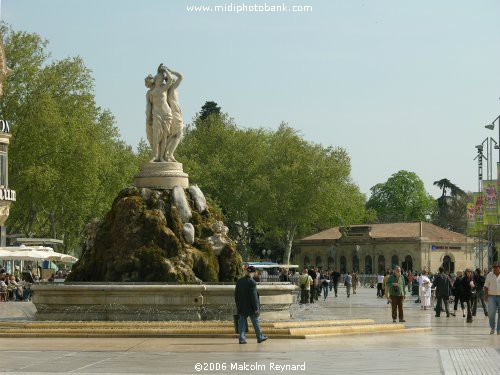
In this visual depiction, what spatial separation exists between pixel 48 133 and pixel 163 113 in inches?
1282

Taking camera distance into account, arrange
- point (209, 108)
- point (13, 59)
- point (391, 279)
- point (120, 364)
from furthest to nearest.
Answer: point (209, 108) < point (13, 59) < point (391, 279) < point (120, 364)

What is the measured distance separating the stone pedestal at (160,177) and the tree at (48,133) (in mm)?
30787

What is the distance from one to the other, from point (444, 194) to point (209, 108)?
170 feet

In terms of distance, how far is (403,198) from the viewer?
14212cm

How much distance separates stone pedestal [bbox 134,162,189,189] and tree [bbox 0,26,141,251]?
101 ft

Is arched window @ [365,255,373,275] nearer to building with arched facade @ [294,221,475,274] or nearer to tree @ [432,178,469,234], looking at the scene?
building with arched facade @ [294,221,475,274]

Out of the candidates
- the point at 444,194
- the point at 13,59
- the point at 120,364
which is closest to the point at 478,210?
the point at 13,59

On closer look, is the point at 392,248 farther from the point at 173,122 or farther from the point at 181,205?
the point at 181,205

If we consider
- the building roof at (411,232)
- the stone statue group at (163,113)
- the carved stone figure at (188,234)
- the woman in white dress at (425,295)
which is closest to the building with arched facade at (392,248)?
the building roof at (411,232)

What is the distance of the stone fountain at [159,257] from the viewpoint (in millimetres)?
24688

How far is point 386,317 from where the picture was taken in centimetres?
3161

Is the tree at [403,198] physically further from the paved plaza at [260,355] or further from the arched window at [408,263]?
the paved plaza at [260,355]

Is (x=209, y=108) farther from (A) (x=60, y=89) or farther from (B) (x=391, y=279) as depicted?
(B) (x=391, y=279)

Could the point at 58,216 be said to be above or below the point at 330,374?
above
